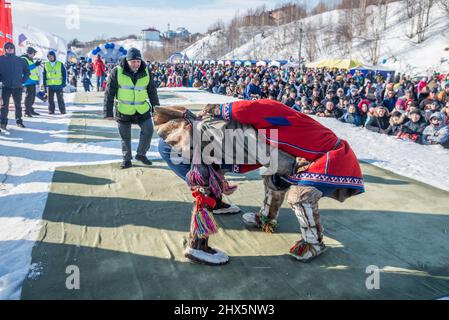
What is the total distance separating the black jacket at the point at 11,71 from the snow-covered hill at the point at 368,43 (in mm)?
30895

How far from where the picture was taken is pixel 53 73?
8445 millimetres

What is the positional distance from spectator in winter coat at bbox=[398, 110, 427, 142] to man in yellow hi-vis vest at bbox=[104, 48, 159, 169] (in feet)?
16.2

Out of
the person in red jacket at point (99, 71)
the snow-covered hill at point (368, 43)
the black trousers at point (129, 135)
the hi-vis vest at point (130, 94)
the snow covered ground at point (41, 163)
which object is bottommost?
the snow covered ground at point (41, 163)

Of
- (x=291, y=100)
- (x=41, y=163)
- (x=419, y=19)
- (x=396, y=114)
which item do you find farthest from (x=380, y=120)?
(x=419, y=19)

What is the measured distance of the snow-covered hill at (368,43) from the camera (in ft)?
108

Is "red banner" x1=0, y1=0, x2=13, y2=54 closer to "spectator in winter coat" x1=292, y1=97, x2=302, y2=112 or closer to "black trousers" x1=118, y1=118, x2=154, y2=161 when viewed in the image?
"black trousers" x1=118, y1=118, x2=154, y2=161

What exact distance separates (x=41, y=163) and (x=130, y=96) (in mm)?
1617

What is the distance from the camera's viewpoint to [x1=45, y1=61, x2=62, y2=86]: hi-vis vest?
8.44 metres

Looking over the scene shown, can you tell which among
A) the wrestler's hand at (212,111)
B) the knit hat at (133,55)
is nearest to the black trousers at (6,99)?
the knit hat at (133,55)

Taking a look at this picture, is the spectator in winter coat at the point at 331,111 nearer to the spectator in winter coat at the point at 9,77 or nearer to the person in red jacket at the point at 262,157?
the person in red jacket at the point at 262,157

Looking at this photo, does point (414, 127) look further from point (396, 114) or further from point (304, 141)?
point (304, 141)

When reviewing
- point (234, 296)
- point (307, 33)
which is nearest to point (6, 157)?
point (234, 296)

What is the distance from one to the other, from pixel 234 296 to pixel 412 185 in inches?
123

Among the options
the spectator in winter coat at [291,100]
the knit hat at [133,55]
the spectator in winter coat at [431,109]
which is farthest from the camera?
the spectator in winter coat at [291,100]
